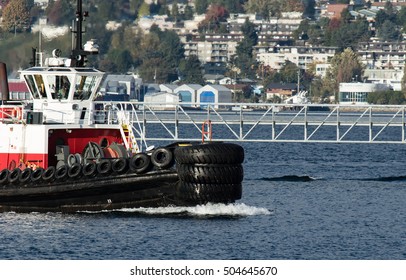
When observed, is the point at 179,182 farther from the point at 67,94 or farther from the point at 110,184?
the point at 67,94

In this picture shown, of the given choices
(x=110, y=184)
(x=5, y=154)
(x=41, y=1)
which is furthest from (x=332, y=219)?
(x=41, y=1)

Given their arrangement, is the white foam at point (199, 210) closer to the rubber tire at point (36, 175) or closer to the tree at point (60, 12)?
the rubber tire at point (36, 175)

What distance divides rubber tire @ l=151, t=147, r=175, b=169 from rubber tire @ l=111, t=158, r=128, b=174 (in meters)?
0.96

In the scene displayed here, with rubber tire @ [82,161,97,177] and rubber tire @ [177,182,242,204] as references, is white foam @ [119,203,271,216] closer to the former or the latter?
rubber tire @ [177,182,242,204]

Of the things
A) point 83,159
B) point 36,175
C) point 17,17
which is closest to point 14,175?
point 36,175

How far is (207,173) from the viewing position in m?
45.2

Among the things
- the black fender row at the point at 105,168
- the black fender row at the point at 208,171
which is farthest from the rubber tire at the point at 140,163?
the black fender row at the point at 208,171

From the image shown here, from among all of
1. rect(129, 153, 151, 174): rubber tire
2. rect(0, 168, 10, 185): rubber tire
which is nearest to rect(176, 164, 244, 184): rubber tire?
rect(129, 153, 151, 174): rubber tire

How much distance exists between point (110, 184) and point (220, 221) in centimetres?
382

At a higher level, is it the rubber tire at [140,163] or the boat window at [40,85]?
the boat window at [40,85]

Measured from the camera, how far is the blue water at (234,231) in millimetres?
41750

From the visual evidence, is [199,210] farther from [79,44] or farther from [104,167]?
[79,44]

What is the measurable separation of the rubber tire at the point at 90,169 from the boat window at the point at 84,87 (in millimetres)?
3843

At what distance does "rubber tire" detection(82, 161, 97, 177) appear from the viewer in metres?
46.3
